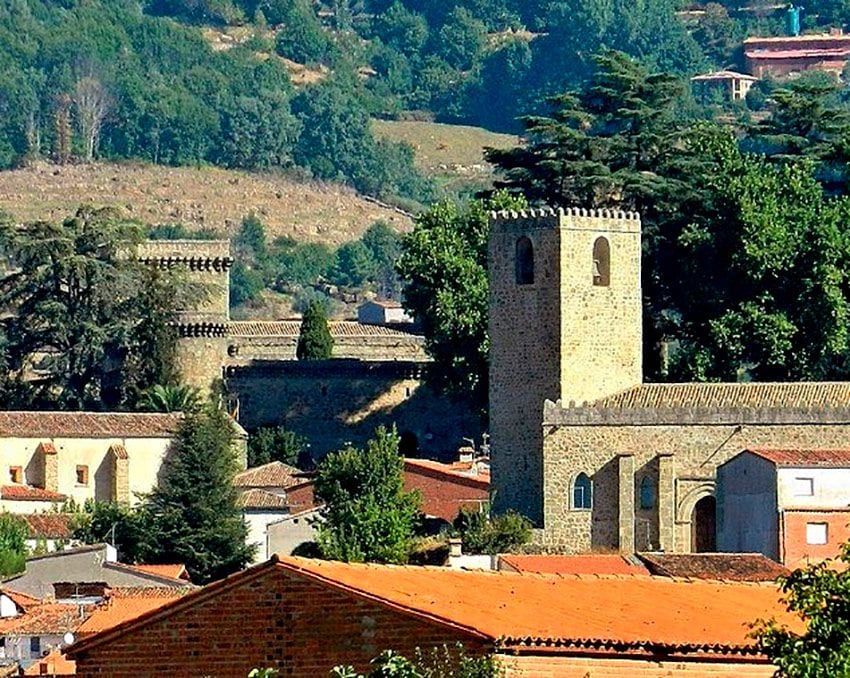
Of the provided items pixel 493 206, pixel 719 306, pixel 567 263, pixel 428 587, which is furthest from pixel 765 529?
pixel 428 587

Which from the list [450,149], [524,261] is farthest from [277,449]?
[450,149]

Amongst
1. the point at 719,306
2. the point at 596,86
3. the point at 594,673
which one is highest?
the point at 596,86

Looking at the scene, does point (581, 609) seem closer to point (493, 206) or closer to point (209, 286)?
point (493, 206)

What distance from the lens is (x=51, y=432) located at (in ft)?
246

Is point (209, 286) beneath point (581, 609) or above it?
above

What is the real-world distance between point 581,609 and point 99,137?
157 m

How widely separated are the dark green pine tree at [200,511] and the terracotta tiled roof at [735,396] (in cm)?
672

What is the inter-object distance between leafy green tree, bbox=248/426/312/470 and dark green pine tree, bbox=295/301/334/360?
5490mm

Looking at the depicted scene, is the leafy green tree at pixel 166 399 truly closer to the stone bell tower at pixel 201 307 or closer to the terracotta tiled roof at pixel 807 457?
the stone bell tower at pixel 201 307

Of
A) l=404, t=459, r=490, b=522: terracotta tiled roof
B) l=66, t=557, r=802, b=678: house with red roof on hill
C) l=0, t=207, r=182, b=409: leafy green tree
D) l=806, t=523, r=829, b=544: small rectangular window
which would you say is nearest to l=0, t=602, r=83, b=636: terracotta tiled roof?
l=806, t=523, r=829, b=544: small rectangular window

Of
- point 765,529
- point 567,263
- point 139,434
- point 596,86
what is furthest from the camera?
point 596,86

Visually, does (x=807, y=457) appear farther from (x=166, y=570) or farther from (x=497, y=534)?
(x=166, y=570)

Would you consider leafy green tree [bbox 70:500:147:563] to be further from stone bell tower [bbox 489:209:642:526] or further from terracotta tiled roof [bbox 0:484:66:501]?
stone bell tower [bbox 489:209:642:526]

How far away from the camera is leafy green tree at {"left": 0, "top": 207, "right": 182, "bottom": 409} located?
81500 millimetres
